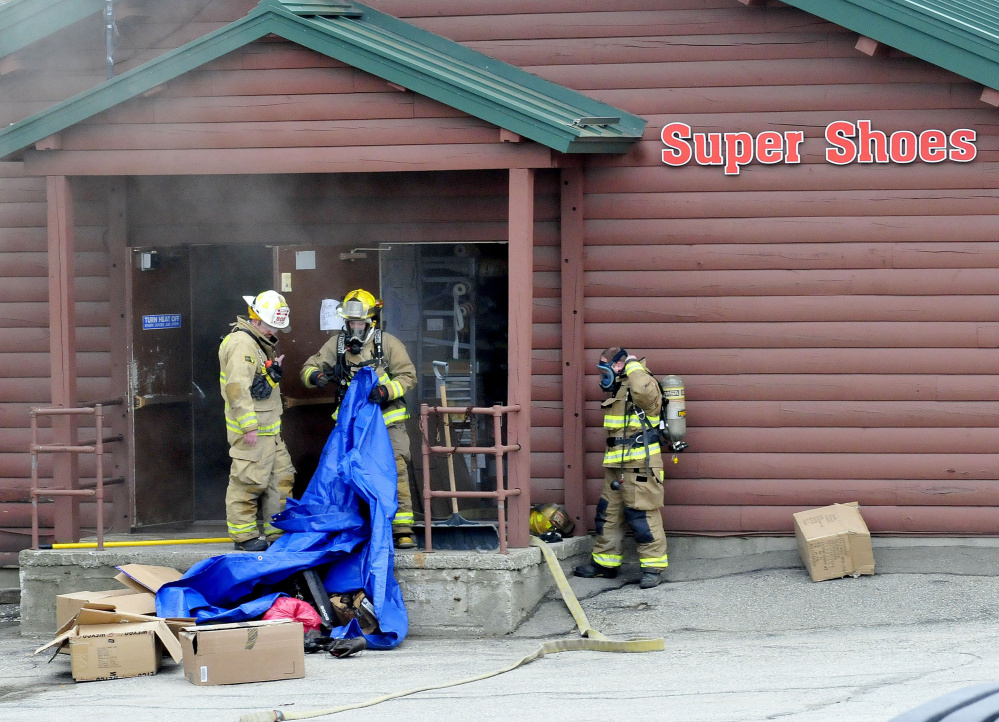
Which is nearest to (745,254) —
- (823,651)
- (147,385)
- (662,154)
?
(662,154)

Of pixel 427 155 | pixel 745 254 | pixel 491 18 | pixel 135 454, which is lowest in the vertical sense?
pixel 135 454

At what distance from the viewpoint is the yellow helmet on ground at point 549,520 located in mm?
9109

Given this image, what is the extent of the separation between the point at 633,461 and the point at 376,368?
A: 6.75 ft

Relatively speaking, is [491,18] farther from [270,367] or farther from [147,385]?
[147,385]

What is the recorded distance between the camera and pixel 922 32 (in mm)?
8484

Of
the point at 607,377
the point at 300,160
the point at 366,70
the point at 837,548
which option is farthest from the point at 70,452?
the point at 837,548

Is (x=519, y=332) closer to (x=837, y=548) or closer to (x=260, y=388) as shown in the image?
(x=260, y=388)

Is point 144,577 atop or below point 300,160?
below

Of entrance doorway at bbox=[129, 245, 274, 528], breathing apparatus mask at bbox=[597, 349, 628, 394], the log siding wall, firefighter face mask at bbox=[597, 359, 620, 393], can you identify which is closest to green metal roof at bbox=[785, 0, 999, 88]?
the log siding wall

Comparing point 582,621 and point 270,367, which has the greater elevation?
point 270,367

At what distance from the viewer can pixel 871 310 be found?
898 centimetres

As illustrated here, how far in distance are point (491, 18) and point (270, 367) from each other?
337cm

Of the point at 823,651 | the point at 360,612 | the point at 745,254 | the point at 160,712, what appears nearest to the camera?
the point at 160,712

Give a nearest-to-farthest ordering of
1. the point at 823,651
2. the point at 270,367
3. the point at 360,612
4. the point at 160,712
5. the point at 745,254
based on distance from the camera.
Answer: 1. the point at 160,712
2. the point at 823,651
3. the point at 360,612
4. the point at 270,367
5. the point at 745,254
